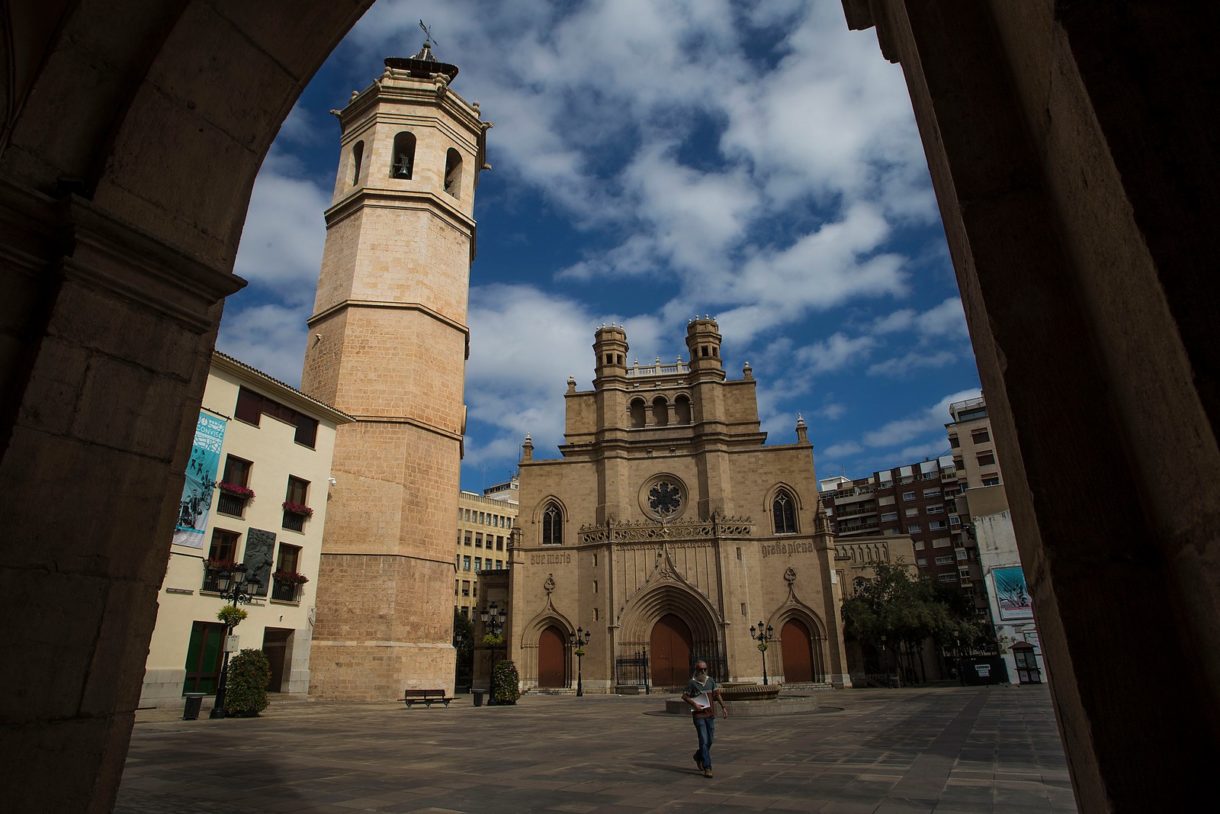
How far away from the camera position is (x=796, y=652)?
30.0 meters

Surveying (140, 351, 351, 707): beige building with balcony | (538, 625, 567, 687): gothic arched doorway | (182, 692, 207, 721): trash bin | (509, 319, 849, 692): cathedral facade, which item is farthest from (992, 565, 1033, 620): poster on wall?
(182, 692, 207, 721): trash bin

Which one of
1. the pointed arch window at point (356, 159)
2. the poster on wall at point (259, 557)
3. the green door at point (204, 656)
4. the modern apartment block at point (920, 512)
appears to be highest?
the pointed arch window at point (356, 159)

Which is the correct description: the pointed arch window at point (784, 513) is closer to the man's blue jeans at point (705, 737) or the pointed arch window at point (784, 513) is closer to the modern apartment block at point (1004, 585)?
the modern apartment block at point (1004, 585)

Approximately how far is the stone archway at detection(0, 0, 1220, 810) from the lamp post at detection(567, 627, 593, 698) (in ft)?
91.2

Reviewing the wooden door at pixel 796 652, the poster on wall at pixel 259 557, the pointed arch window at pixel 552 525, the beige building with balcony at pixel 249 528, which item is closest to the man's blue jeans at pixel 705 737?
the beige building with balcony at pixel 249 528

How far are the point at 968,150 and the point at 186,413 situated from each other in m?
3.88

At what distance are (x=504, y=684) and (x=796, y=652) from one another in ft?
49.6

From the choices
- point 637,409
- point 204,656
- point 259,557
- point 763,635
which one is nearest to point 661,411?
point 637,409

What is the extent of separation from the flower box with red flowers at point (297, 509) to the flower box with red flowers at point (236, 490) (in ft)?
3.40

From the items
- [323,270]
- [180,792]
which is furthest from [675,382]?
[180,792]

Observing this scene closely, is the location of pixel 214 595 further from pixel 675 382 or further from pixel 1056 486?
pixel 675 382

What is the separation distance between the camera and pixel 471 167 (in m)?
25.0

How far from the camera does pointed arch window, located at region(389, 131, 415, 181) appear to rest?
2328cm

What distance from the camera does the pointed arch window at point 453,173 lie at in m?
24.2
